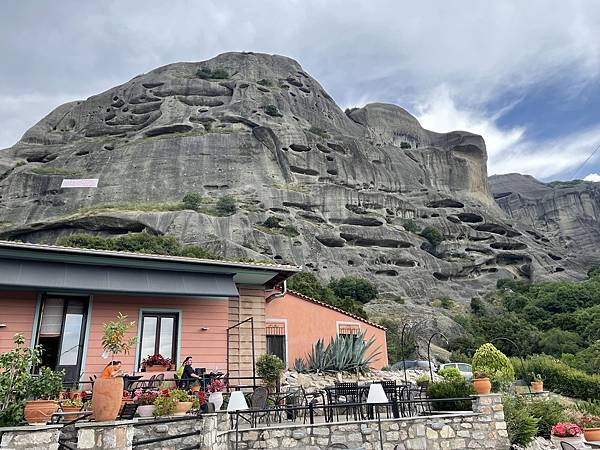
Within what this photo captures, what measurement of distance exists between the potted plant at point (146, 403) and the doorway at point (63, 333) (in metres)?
2.71

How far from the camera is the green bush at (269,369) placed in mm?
11227

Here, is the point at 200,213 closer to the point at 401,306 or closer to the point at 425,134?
the point at 401,306

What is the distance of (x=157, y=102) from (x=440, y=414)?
2413 inches

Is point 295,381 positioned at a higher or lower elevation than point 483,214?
lower

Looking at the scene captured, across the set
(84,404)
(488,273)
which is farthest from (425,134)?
(84,404)

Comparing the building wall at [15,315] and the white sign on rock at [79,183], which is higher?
the white sign on rock at [79,183]

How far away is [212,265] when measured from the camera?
35.8 feet

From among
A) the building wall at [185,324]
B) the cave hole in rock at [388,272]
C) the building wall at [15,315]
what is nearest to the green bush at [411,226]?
the cave hole in rock at [388,272]

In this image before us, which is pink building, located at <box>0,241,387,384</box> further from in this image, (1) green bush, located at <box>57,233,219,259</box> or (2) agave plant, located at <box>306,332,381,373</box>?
(1) green bush, located at <box>57,233,219,259</box>

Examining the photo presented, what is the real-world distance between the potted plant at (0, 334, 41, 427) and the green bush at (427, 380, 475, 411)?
7.95 meters

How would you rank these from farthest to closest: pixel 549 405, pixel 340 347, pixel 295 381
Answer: pixel 340 347
pixel 295 381
pixel 549 405

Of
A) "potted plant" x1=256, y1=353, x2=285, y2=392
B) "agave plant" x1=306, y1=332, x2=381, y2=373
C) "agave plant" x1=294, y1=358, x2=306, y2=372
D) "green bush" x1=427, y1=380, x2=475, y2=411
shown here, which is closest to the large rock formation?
"agave plant" x1=294, y1=358, x2=306, y2=372

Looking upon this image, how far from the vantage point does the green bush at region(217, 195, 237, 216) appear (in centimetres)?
4447

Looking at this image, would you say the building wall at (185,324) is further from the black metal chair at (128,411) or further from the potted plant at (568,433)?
the potted plant at (568,433)
